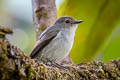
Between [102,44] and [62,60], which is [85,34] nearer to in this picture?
[102,44]

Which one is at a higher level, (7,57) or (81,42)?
(81,42)

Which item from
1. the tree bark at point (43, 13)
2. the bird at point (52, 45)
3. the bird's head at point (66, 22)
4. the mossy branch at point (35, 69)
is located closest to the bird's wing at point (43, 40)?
the bird at point (52, 45)

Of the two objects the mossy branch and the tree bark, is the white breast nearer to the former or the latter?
the tree bark

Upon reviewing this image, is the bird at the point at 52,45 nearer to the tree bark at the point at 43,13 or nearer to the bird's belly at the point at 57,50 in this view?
the bird's belly at the point at 57,50

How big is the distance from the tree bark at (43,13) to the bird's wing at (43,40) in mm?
182

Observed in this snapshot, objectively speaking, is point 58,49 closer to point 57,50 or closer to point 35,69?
point 57,50

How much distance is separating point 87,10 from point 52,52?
117 centimetres

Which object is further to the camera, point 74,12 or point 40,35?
point 40,35

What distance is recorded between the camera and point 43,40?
4.16 meters

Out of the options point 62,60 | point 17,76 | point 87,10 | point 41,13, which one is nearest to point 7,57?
point 17,76

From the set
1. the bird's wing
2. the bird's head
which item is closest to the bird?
the bird's wing

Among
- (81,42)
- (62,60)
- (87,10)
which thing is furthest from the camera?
(62,60)

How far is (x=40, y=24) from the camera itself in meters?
3.94

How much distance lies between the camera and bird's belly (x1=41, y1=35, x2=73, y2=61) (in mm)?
4012
